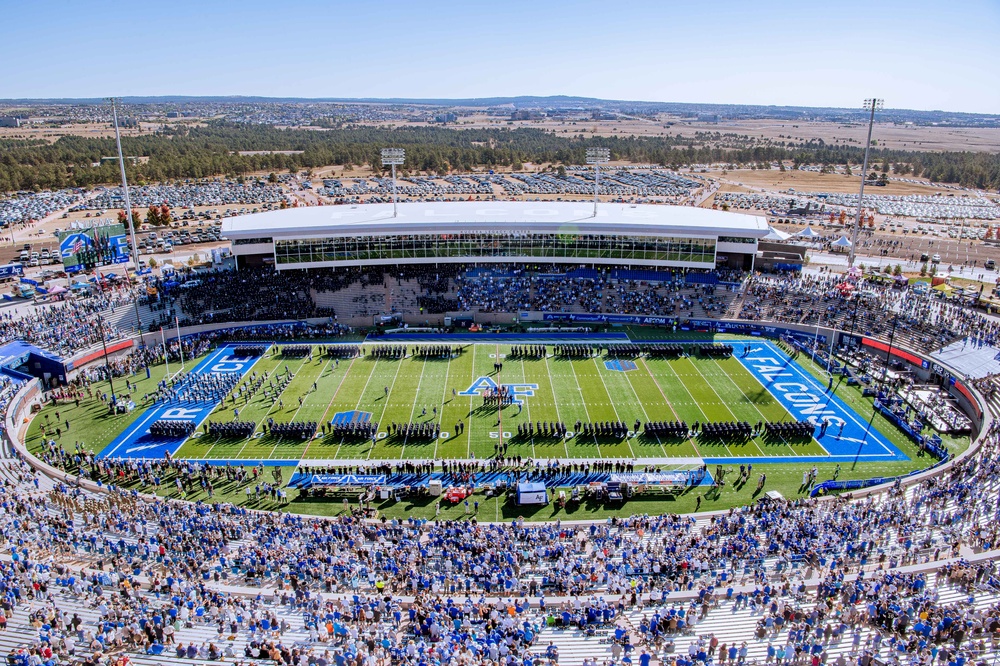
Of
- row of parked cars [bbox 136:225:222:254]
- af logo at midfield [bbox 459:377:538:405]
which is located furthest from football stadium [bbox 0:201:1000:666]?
row of parked cars [bbox 136:225:222:254]

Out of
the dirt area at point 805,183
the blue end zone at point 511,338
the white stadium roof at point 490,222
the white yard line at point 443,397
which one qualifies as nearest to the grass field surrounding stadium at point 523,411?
the white yard line at point 443,397

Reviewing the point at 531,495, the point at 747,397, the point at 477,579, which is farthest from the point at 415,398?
the point at 747,397

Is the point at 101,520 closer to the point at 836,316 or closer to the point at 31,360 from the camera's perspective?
the point at 31,360

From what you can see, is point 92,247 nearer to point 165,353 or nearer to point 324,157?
point 165,353

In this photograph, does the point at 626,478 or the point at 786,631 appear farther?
the point at 626,478

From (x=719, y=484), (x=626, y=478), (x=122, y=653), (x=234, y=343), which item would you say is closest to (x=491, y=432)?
(x=626, y=478)

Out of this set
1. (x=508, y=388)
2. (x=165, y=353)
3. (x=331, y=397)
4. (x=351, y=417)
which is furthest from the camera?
(x=165, y=353)

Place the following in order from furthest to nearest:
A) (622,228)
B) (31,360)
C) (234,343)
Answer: (622,228) → (234,343) → (31,360)

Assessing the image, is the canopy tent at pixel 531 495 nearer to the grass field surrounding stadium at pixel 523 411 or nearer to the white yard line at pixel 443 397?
Result: the grass field surrounding stadium at pixel 523 411
